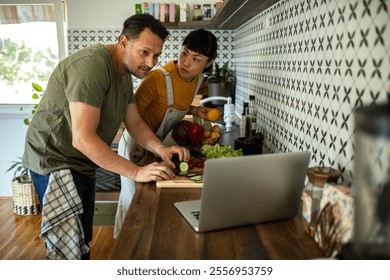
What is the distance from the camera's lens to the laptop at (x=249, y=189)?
793mm

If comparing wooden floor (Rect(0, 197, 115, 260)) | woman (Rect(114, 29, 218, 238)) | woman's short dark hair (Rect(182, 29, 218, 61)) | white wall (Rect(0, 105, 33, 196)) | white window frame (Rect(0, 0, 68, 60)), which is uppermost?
white window frame (Rect(0, 0, 68, 60))

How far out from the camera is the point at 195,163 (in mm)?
1325

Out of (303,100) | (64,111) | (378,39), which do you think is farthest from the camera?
(64,111)

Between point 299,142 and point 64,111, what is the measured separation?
0.78 metres

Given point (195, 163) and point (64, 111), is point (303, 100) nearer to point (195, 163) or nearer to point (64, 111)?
point (195, 163)

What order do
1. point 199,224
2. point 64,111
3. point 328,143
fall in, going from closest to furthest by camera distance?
1. point 199,224
2. point 328,143
3. point 64,111

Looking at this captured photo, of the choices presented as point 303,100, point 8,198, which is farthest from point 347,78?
point 8,198

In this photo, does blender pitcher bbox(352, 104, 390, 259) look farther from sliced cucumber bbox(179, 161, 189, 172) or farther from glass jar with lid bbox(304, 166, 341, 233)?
sliced cucumber bbox(179, 161, 189, 172)

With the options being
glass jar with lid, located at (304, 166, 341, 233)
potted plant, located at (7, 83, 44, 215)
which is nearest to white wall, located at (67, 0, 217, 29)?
potted plant, located at (7, 83, 44, 215)

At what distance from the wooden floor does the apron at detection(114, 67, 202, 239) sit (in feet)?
1.81

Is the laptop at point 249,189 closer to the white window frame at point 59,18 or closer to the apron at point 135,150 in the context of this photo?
the apron at point 135,150

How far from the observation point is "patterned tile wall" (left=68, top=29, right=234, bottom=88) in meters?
3.14

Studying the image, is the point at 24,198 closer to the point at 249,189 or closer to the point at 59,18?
the point at 59,18

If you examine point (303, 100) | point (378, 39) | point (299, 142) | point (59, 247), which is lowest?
point (59, 247)
